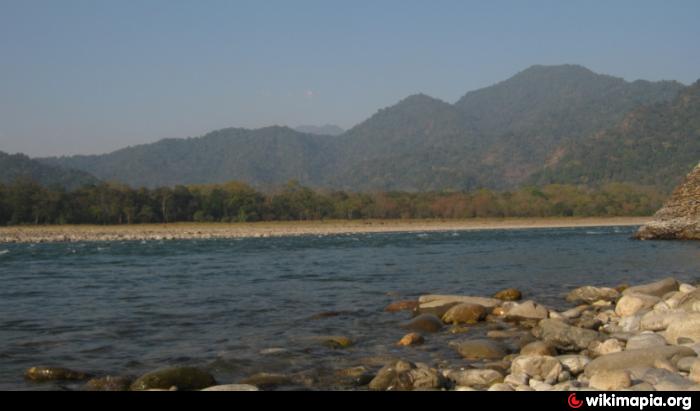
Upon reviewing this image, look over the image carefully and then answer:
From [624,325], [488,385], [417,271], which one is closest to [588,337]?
[624,325]

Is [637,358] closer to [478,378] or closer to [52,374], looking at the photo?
[478,378]

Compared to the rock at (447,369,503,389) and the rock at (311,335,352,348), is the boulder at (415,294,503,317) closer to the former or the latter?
the rock at (311,335,352,348)

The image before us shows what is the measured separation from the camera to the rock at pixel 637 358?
9.07 metres

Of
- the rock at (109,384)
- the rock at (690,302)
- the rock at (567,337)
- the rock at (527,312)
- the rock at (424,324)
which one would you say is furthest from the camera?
the rock at (527,312)

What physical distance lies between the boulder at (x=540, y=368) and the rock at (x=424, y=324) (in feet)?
15.9

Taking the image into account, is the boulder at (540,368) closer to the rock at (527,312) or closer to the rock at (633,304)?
the rock at (527,312)

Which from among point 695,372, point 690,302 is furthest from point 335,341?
point 690,302

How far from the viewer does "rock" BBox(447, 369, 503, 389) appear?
9.12 m

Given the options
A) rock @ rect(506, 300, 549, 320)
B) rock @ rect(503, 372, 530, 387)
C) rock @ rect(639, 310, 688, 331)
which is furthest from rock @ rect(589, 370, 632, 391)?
rock @ rect(506, 300, 549, 320)

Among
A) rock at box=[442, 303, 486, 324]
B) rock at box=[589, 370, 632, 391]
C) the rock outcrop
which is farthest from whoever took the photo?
the rock outcrop

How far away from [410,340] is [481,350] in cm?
176

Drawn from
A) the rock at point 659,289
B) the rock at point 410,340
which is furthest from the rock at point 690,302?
the rock at point 410,340

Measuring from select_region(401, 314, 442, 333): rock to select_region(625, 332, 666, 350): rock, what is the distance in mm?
4541

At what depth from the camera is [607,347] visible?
36.2ft
